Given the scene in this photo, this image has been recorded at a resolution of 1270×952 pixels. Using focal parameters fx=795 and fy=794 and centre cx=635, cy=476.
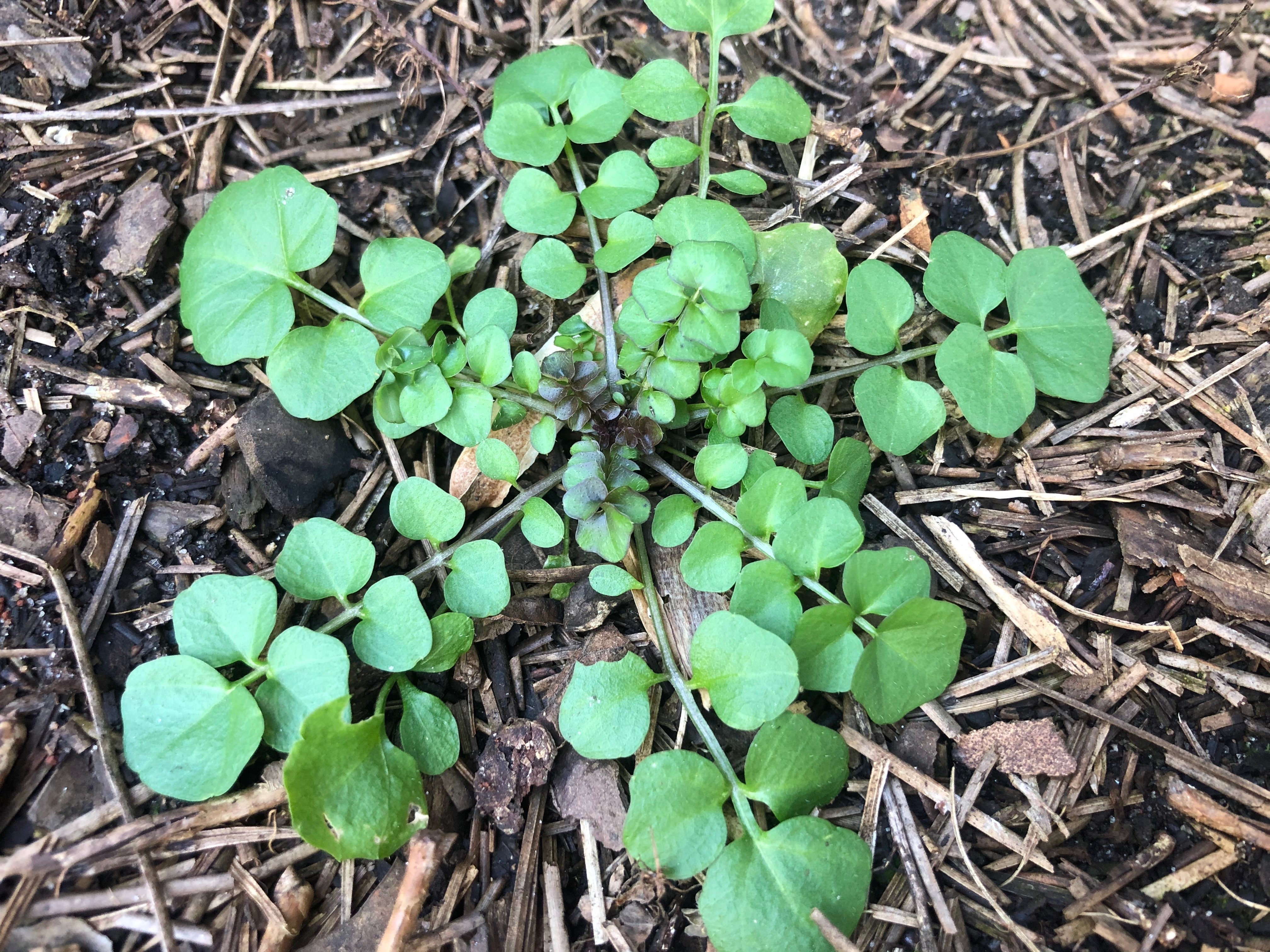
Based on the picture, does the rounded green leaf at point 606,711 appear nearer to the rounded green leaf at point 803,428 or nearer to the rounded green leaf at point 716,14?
the rounded green leaf at point 803,428

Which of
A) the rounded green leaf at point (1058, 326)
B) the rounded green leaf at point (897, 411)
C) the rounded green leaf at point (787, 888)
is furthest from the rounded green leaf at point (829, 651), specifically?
the rounded green leaf at point (1058, 326)

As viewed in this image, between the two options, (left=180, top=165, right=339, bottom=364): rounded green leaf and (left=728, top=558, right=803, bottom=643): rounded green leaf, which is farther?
(left=180, top=165, right=339, bottom=364): rounded green leaf

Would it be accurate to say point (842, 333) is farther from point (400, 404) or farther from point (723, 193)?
point (400, 404)

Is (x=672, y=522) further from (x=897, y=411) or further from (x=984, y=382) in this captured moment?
(x=984, y=382)

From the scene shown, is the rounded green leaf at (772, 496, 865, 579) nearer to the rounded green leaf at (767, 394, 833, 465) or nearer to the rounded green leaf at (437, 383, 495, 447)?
the rounded green leaf at (767, 394, 833, 465)

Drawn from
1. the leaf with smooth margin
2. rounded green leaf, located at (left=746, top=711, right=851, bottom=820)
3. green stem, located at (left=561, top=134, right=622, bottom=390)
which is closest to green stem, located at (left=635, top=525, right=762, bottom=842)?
rounded green leaf, located at (left=746, top=711, right=851, bottom=820)

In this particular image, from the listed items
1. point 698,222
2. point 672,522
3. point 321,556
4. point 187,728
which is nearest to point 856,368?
point 698,222
